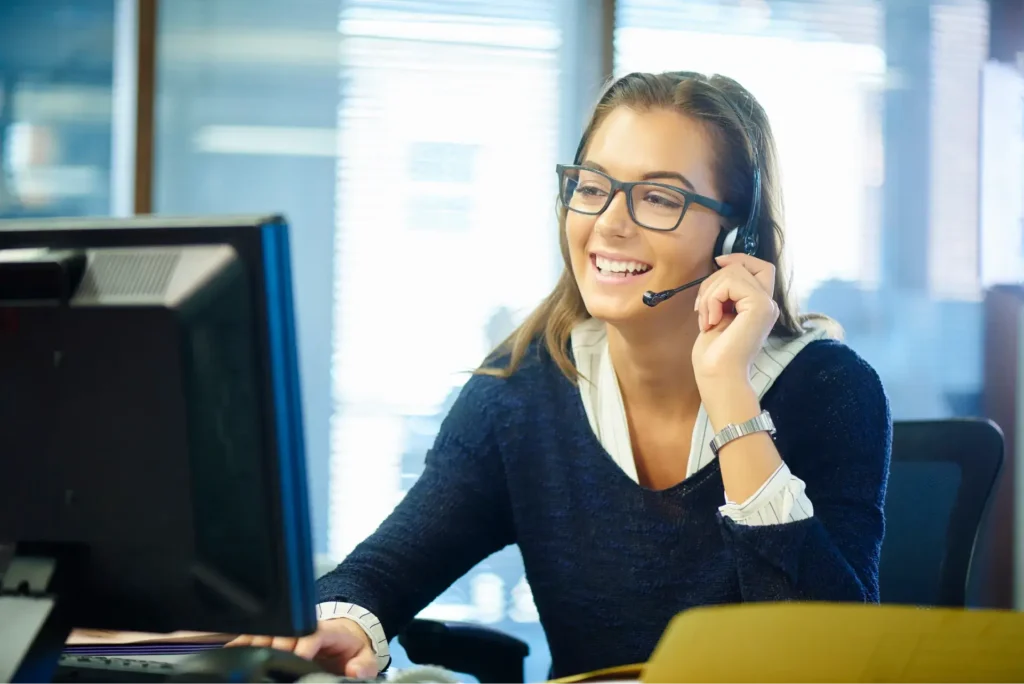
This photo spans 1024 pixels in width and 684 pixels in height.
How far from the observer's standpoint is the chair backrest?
4.86 feet

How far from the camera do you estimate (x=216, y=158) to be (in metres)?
2.84

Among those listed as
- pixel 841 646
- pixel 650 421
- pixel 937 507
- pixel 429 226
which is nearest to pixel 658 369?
pixel 650 421

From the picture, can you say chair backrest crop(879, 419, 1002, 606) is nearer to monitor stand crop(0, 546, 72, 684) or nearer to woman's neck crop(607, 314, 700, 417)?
woman's neck crop(607, 314, 700, 417)

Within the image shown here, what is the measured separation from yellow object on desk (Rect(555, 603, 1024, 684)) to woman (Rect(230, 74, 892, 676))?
0.63 meters

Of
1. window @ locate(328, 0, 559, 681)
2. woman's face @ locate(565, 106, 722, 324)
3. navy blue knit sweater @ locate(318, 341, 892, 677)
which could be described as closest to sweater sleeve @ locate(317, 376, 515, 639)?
navy blue knit sweater @ locate(318, 341, 892, 677)

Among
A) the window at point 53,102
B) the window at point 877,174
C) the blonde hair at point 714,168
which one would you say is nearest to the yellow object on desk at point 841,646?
the blonde hair at point 714,168

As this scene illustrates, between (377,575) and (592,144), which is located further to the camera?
(592,144)

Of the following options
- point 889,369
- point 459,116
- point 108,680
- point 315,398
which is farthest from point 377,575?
point 889,369

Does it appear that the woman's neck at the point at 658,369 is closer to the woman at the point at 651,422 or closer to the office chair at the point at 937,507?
the woman at the point at 651,422

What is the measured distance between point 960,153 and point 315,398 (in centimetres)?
213

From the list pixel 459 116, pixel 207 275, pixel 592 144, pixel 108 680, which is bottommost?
pixel 108 680

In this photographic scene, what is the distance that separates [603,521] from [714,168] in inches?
20.1

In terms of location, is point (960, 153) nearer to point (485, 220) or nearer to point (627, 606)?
point (485, 220)

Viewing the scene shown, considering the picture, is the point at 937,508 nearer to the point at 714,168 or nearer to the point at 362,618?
the point at 714,168
